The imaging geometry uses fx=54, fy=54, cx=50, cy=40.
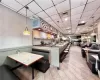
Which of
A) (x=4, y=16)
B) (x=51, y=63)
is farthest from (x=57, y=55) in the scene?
(x=4, y=16)

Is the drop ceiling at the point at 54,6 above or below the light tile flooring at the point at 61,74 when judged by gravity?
above

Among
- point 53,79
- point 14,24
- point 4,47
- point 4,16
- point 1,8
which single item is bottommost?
point 53,79

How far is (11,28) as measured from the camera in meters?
2.76

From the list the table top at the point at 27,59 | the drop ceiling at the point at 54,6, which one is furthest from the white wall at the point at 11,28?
the table top at the point at 27,59

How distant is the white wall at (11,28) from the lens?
95.6 inches

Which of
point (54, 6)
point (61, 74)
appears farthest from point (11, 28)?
point (61, 74)

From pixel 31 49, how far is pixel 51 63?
1673 millimetres

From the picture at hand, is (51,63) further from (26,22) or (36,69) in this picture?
(26,22)

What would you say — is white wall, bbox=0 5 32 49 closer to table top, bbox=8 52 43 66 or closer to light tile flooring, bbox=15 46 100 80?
table top, bbox=8 52 43 66

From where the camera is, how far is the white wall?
95.6 inches

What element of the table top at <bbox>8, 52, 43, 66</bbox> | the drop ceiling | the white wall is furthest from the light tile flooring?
the drop ceiling

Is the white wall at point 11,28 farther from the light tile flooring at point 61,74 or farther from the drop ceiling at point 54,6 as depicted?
the light tile flooring at point 61,74

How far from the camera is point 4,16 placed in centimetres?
250

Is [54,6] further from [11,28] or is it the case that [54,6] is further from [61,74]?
[61,74]
